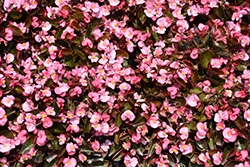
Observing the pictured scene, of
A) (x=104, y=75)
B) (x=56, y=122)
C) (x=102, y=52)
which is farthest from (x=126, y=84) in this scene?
(x=56, y=122)

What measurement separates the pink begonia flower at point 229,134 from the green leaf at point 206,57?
1.86 feet

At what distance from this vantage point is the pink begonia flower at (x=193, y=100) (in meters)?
1.99

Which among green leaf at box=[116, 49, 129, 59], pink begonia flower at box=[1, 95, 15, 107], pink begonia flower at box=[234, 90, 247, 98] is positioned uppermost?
green leaf at box=[116, 49, 129, 59]

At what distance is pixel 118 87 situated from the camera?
1.98 meters

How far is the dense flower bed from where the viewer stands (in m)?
1.90

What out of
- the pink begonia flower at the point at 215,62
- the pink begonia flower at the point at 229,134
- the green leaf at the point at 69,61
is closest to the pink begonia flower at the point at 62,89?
the green leaf at the point at 69,61

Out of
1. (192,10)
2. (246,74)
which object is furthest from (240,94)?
(192,10)

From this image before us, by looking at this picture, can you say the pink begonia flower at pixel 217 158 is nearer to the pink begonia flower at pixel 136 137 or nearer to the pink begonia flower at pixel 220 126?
the pink begonia flower at pixel 220 126

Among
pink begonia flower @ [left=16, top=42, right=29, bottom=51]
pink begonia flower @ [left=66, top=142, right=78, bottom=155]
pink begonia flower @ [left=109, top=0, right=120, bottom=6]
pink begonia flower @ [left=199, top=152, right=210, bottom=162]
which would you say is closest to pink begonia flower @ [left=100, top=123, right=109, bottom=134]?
pink begonia flower @ [left=66, top=142, right=78, bottom=155]

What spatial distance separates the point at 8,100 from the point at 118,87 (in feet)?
2.85

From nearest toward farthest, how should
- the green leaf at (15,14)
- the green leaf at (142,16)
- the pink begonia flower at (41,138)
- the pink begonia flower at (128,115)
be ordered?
the pink begonia flower at (41,138)
the pink begonia flower at (128,115)
the green leaf at (15,14)
the green leaf at (142,16)

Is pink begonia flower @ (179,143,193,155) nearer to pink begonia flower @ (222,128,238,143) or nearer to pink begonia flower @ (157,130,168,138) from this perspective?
pink begonia flower @ (157,130,168,138)

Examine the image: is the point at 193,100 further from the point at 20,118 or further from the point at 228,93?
the point at 20,118

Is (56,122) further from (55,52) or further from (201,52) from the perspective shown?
(201,52)
